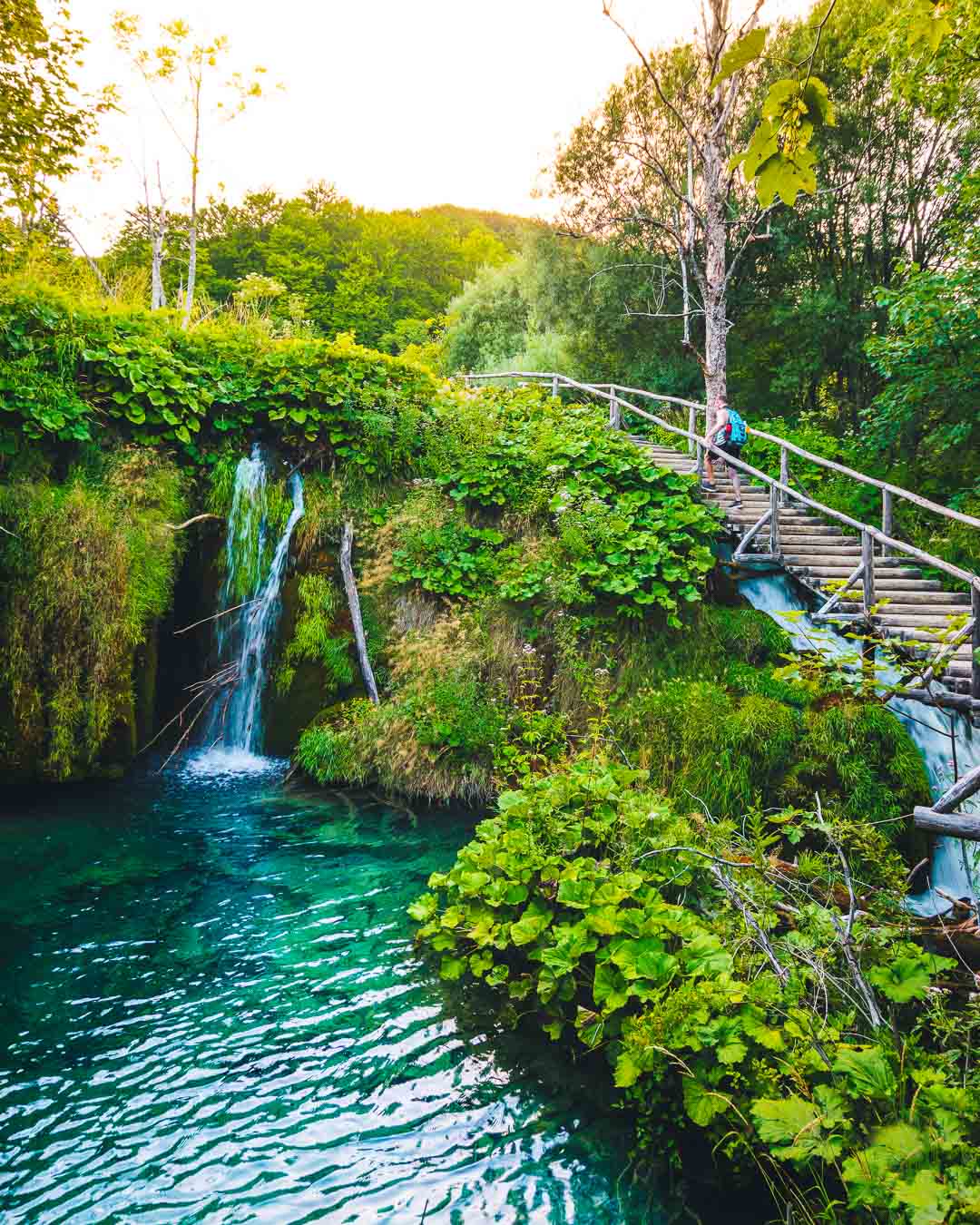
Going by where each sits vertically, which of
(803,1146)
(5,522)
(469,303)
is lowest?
(803,1146)

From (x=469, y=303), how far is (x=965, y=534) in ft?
79.0

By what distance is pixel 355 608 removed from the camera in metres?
9.69

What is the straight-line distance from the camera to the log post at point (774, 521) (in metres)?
8.94

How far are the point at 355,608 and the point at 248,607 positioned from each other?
1.42 metres

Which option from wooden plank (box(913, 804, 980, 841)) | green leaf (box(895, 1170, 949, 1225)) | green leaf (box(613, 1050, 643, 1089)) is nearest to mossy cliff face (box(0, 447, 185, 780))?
green leaf (box(613, 1050, 643, 1089))

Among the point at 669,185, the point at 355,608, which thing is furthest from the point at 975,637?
the point at 669,185

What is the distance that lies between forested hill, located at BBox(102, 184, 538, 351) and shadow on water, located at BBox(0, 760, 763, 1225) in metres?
27.0

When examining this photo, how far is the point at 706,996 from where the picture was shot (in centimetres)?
367

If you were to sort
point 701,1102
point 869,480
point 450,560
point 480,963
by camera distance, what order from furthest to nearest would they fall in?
point 450,560
point 869,480
point 480,963
point 701,1102

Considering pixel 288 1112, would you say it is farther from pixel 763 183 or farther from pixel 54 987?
pixel 763 183

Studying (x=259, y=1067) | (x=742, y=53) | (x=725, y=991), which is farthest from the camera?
(x=259, y=1067)

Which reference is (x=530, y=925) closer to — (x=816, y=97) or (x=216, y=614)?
(x=816, y=97)

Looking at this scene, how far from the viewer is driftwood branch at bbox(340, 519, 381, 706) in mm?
9359

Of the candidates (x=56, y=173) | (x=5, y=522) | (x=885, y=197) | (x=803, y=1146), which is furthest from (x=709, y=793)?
(x=885, y=197)
